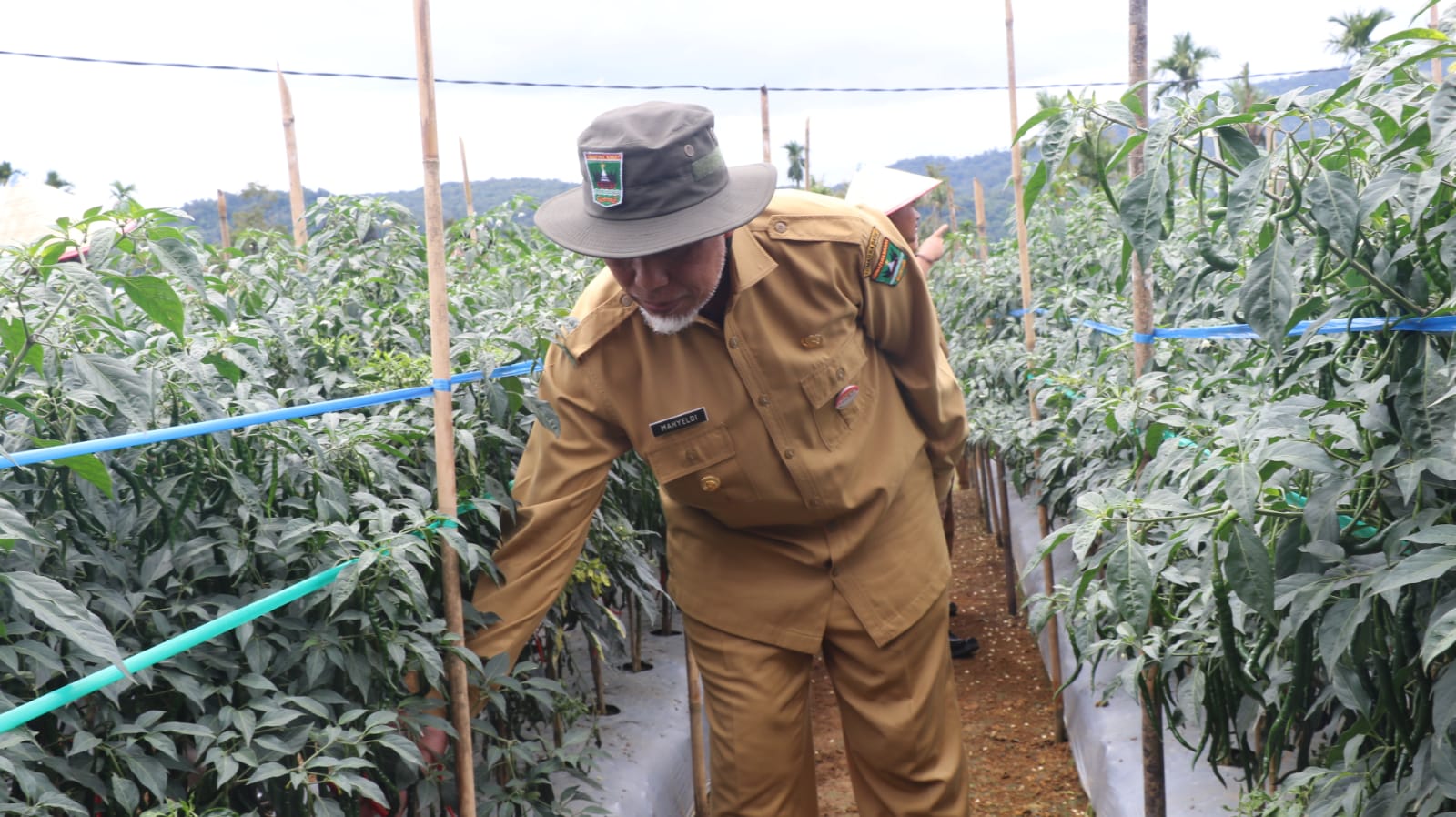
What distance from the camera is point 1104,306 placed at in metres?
3.79

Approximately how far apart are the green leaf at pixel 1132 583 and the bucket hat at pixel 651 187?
0.81 metres

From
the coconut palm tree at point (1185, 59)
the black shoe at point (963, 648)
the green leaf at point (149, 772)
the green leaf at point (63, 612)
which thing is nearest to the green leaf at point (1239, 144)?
the green leaf at point (63, 612)

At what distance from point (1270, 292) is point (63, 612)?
1438mm

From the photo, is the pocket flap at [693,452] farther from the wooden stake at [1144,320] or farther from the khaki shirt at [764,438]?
the wooden stake at [1144,320]

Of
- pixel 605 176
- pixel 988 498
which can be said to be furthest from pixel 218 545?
pixel 988 498

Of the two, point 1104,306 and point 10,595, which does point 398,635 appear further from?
point 1104,306

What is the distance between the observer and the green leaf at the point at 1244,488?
142cm

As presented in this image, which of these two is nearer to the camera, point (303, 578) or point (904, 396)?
point (303, 578)

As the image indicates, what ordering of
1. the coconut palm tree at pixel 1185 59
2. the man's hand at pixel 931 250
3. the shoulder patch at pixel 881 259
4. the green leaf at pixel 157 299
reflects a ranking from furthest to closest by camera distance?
the coconut palm tree at pixel 1185 59
the man's hand at pixel 931 250
the shoulder patch at pixel 881 259
the green leaf at pixel 157 299

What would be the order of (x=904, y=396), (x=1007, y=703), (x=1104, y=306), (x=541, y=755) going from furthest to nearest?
(x=1007, y=703) < (x=1104, y=306) < (x=541, y=755) < (x=904, y=396)

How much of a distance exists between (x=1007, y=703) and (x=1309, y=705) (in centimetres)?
285

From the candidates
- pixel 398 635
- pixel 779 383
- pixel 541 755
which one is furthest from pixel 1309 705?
pixel 541 755

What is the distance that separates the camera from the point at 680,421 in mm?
2330

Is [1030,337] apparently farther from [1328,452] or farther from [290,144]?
[290,144]
